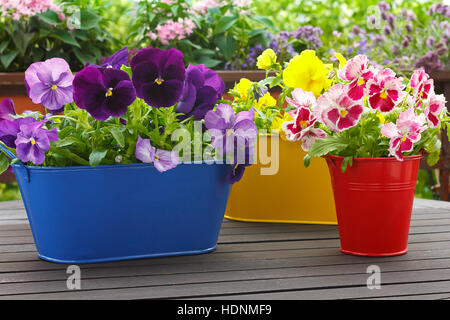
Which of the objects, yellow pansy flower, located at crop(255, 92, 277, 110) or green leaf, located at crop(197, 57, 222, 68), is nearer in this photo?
yellow pansy flower, located at crop(255, 92, 277, 110)

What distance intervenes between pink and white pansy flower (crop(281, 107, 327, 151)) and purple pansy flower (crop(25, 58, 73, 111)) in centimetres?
45

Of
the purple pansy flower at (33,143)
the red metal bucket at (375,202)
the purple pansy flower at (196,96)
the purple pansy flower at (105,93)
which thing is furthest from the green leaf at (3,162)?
the red metal bucket at (375,202)

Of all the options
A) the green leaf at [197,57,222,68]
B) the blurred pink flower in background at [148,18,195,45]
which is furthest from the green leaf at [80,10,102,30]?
the green leaf at [197,57,222,68]

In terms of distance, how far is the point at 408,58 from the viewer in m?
3.06

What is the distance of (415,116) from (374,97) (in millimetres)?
91

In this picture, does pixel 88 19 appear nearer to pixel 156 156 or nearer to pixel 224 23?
pixel 224 23

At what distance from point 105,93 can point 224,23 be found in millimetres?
1926

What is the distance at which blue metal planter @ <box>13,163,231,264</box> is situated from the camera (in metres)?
1.12

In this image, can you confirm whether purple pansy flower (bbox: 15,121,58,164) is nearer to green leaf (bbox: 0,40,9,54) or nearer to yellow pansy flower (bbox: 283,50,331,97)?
yellow pansy flower (bbox: 283,50,331,97)

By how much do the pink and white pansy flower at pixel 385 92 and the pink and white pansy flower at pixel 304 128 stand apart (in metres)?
0.12

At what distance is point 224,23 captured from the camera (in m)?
2.89

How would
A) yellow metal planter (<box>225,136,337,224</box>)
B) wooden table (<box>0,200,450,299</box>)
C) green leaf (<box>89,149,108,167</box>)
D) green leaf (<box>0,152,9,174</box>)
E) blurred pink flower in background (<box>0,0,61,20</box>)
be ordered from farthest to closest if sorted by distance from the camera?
blurred pink flower in background (<box>0,0,61,20</box>) < yellow metal planter (<box>225,136,337,224</box>) < green leaf (<box>0,152,9,174</box>) < green leaf (<box>89,149,108,167</box>) < wooden table (<box>0,200,450,299</box>)

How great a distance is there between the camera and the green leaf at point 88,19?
2852 millimetres
